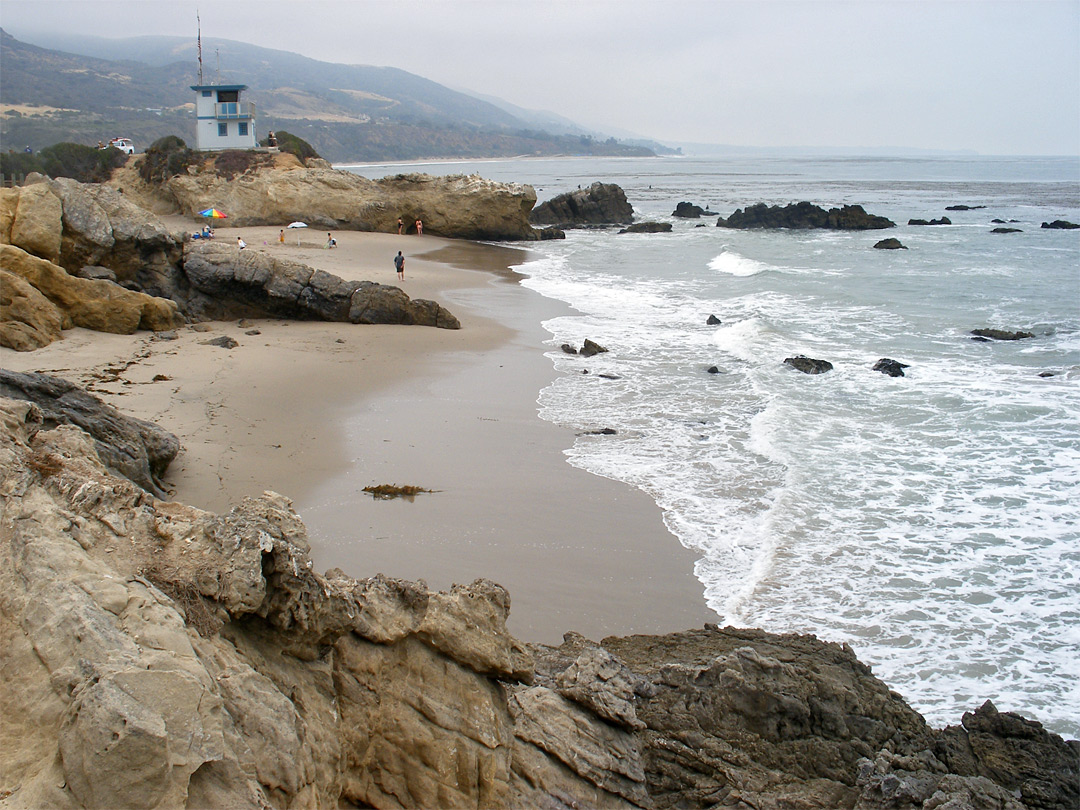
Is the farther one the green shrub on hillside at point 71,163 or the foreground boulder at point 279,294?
the green shrub on hillside at point 71,163

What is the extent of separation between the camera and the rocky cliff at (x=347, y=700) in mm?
2352

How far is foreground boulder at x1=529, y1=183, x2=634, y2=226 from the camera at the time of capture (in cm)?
4375

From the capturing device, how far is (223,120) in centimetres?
3800

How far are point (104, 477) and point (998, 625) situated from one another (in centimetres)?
678

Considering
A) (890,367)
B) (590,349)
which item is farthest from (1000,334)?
(590,349)

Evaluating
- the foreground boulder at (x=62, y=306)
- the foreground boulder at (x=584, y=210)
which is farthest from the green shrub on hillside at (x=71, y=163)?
the foreground boulder at (x=62, y=306)

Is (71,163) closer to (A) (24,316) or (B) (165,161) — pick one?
(B) (165,161)

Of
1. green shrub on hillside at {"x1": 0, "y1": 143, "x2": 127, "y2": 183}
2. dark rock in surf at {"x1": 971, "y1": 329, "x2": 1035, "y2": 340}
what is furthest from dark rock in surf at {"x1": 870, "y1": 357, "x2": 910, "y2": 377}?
green shrub on hillside at {"x1": 0, "y1": 143, "x2": 127, "y2": 183}

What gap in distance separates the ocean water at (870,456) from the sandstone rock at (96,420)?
15.9 feet

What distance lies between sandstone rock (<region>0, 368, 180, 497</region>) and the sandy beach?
644 mm

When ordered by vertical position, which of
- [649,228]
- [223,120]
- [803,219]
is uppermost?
[223,120]

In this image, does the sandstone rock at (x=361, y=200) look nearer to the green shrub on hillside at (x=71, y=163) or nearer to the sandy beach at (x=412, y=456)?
the green shrub on hillside at (x=71, y=163)

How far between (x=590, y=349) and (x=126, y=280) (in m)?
8.85

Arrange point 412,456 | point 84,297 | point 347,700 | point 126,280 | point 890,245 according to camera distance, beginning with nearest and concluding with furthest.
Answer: point 347,700 < point 412,456 < point 84,297 < point 126,280 < point 890,245
